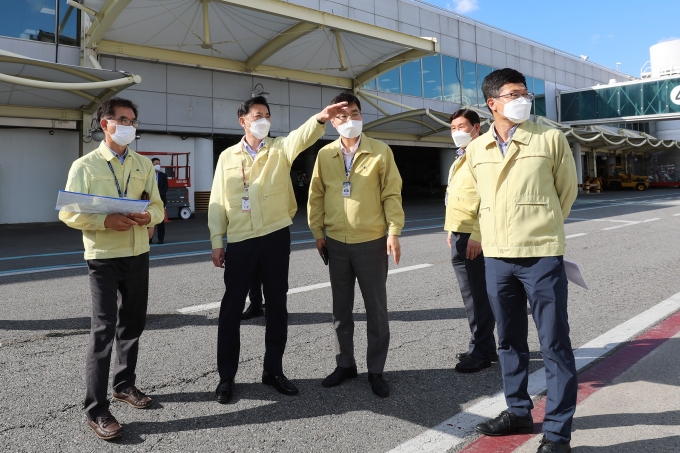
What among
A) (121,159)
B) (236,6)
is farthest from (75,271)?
(236,6)

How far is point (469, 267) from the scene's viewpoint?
414 cm

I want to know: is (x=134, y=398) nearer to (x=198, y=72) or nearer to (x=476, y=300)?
(x=476, y=300)

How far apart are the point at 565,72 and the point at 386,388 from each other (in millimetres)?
47412

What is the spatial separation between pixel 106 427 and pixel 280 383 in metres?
1.12

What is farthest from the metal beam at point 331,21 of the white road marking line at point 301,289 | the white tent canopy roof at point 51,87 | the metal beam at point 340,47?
the white road marking line at point 301,289

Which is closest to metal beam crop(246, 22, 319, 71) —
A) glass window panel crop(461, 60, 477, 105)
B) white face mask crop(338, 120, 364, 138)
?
glass window panel crop(461, 60, 477, 105)

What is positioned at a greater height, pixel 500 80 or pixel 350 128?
pixel 500 80

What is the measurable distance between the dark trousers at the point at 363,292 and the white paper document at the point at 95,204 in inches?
53.7

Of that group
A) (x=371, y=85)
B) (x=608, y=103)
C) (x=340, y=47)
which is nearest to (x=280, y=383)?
(x=340, y=47)

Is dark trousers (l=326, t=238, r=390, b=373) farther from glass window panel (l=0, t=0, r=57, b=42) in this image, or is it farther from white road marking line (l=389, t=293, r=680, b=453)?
glass window panel (l=0, t=0, r=57, b=42)

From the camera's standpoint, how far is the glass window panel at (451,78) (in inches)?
1310

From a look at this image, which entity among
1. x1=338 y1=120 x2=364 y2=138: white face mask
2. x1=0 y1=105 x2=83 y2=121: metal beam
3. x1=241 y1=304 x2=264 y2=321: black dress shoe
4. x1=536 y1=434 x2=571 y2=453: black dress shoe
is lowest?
x1=536 y1=434 x2=571 y2=453: black dress shoe

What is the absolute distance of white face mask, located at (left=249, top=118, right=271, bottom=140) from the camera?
3.61 metres

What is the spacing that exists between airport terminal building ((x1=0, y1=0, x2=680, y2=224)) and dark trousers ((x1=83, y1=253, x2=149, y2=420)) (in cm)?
1357
